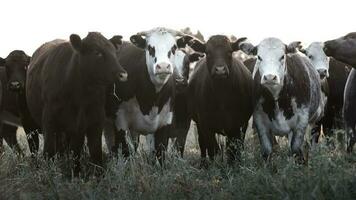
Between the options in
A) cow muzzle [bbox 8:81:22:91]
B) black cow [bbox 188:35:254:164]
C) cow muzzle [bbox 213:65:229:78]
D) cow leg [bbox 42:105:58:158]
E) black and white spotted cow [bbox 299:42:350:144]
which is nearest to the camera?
cow leg [bbox 42:105:58:158]

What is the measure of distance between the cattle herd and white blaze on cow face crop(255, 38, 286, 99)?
14 mm

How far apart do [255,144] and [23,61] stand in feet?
13.4

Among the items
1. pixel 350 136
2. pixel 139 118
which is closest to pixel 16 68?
pixel 139 118

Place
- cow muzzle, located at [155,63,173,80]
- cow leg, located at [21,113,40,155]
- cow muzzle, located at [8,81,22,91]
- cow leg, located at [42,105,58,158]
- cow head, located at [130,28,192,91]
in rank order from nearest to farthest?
1. cow leg, located at [42,105,58,158]
2. cow muzzle, located at [155,63,173,80]
3. cow head, located at [130,28,192,91]
4. cow muzzle, located at [8,81,22,91]
5. cow leg, located at [21,113,40,155]

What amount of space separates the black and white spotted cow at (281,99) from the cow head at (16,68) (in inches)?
145

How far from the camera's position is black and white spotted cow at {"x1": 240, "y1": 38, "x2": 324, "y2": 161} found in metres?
9.07

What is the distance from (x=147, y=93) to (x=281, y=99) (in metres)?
1.90

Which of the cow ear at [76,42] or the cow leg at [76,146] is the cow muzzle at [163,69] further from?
the cow leg at [76,146]

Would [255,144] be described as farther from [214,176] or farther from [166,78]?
[214,176]

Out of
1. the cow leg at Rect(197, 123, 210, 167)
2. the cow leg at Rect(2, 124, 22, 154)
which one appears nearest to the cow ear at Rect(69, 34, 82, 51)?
the cow leg at Rect(197, 123, 210, 167)

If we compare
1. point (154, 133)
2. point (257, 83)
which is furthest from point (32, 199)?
point (257, 83)

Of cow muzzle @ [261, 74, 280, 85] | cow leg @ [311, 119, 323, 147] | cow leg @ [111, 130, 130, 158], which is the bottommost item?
cow leg @ [311, 119, 323, 147]

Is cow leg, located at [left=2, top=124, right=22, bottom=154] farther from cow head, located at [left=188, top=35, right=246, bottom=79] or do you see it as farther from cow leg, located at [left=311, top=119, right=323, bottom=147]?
cow leg, located at [left=311, top=119, right=323, bottom=147]

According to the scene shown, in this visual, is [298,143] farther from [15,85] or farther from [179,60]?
[15,85]
